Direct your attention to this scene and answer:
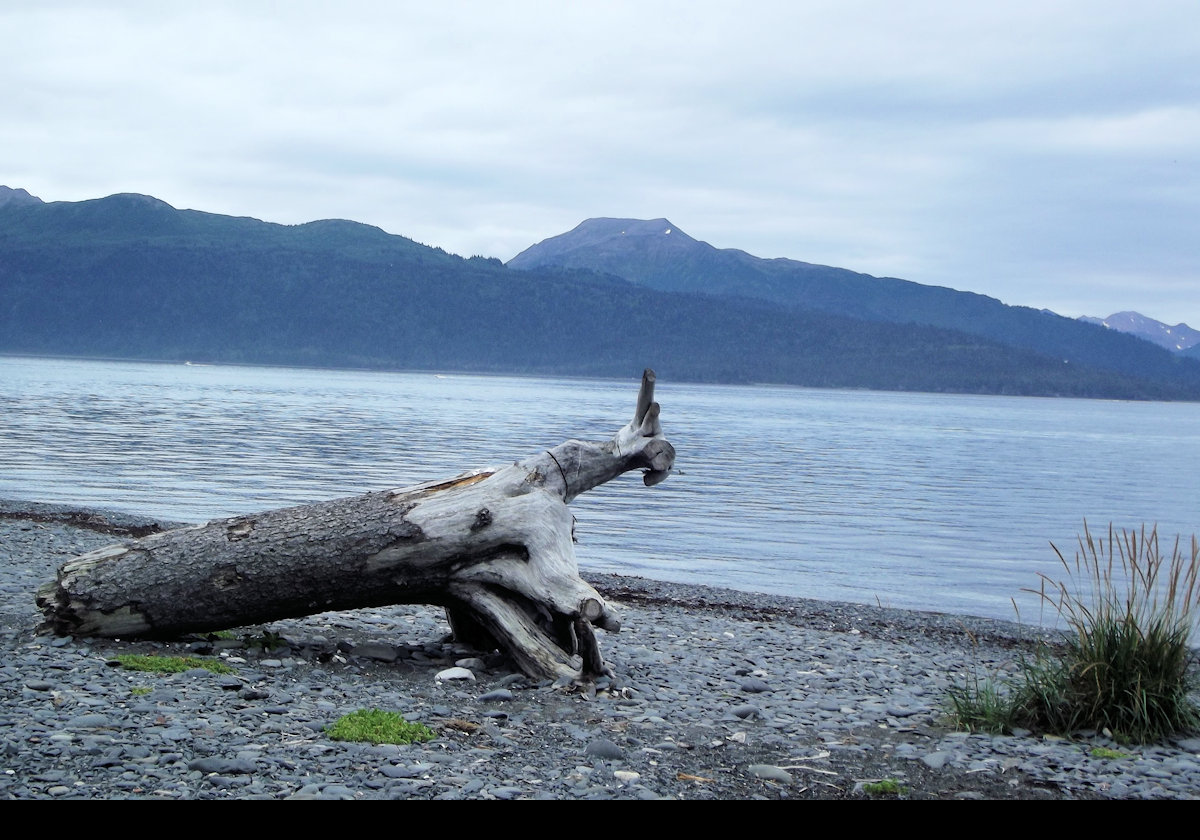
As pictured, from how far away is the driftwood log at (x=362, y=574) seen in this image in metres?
8.43

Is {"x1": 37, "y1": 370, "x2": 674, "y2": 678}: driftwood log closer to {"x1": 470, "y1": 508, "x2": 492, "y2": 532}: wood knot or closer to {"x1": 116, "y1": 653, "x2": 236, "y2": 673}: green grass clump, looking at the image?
{"x1": 470, "y1": 508, "x2": 492, "y2": 532}: wood knot

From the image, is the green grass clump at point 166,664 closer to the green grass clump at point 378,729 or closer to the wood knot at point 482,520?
the green grass clump at point 378,729

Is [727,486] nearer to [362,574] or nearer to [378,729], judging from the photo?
[362,574]

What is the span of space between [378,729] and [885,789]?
9.46 feet

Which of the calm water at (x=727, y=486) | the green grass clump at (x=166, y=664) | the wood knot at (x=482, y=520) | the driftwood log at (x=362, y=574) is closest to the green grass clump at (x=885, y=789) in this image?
the driftwood log at (x=362, y=574)

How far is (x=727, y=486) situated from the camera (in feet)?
120

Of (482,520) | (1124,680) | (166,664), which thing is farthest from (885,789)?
(166,664)

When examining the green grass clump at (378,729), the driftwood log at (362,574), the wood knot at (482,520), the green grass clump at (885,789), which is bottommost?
the green grass clump at (378,729)

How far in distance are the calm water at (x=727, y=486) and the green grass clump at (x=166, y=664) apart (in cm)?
1131

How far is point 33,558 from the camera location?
13672mm

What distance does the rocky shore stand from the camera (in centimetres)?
577
